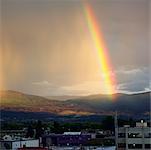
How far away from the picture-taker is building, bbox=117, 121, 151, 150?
4.40m

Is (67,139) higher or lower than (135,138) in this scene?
lower

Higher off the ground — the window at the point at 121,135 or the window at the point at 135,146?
the window at the point at 121,135

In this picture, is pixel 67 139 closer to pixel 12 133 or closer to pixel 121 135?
pixel 12 133

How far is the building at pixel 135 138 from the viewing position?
440cm

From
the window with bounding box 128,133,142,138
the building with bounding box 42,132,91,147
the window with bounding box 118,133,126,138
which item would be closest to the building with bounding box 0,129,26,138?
the building with bounding box 42,132,91,147

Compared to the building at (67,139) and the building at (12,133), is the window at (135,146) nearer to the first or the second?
the building at (67,139)

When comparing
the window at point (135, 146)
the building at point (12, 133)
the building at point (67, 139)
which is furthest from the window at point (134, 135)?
the building at point (12, 133)

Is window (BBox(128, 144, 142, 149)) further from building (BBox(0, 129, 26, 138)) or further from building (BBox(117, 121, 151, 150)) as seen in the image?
building (BBox(0, 129, 26, 138))

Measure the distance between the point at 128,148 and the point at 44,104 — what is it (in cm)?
313

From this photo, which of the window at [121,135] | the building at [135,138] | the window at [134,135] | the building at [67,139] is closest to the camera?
the building at [135,138]

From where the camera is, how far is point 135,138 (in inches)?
188

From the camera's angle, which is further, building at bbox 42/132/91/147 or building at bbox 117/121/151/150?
building at bbox 42/132/91/147

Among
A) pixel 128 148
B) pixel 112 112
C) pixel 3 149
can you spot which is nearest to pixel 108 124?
pixel 112 112

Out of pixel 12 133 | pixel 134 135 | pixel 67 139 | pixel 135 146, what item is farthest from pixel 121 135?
pixel 12 133
